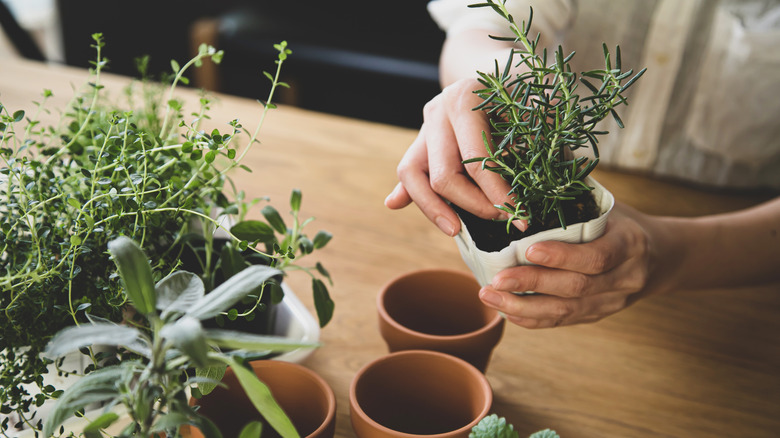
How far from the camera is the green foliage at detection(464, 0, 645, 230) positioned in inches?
21.6

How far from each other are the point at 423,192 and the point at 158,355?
14.9 inches

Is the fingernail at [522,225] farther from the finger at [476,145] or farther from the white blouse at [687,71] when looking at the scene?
the white blouse at [687,71]

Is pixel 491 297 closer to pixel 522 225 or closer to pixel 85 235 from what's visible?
pixel 522 225

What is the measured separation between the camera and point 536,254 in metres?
0.63

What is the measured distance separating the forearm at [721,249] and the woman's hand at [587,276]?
0.05 ft

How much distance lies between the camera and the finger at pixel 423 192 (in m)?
0.68

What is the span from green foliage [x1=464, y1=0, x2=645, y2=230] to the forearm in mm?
312

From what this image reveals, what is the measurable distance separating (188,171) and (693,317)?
0.72 m

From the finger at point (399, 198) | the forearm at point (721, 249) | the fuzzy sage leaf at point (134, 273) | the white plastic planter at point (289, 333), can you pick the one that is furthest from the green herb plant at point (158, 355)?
the forearm at point (721, 249)

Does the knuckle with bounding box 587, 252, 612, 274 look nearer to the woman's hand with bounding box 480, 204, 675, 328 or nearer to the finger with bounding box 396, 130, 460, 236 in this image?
the woman's hand with bounding box 480, 204, 675, 328

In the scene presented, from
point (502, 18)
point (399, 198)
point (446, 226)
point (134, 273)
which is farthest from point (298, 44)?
point (134, 273)

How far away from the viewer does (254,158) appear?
Answer: 1.21 meters

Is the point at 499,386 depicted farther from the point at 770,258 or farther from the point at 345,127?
the point at 345,127

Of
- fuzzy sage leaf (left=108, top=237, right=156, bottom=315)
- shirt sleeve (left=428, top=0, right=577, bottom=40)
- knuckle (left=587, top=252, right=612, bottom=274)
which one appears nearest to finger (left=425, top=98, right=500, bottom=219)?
knuckle (left=587, top=252, right=612, bottom=274)
